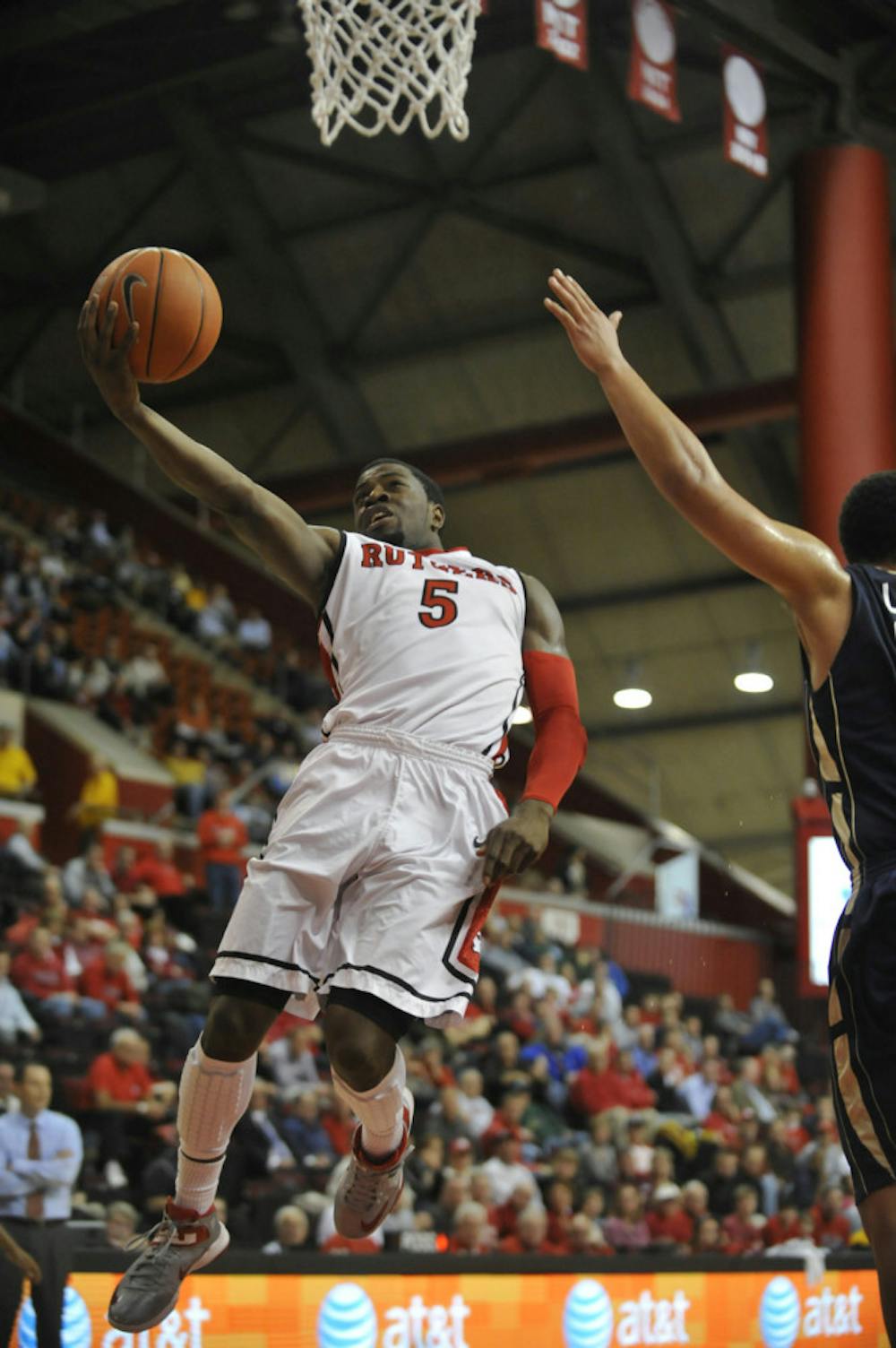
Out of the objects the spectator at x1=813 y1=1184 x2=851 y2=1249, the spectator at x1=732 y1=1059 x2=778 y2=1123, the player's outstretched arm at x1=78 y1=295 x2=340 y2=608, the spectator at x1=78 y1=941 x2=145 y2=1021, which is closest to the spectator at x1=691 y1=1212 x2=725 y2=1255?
the spectator at x1=813 y1=1184 x2=851 y2=1249

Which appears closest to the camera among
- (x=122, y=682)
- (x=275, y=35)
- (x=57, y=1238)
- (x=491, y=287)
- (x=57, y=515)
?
(x=57, y=1238)

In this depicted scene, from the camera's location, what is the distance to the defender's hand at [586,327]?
3.80 meters

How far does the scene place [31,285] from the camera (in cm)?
2345

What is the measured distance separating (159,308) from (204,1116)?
82.6 inches

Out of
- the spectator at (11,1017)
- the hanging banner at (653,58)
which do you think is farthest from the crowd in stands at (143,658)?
the hanging banner at (653,58)

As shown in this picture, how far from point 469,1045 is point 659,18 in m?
8.42

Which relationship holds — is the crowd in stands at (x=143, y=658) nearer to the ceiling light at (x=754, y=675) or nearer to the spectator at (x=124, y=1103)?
the spectator at (x=124, y=1103)

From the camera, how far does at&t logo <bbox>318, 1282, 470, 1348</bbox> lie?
737 cm

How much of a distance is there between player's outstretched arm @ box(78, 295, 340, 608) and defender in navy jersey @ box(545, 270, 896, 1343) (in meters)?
1.22

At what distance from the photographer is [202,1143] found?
4.77 meters

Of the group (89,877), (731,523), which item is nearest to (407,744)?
(731,523)

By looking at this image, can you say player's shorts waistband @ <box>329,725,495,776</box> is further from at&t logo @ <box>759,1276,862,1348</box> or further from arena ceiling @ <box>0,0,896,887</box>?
arena ceiling @ <box>0,0,896,887</box>

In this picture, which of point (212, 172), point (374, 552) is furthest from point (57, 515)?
point (374, 552)

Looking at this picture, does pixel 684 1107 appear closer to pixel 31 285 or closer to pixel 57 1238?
pixel 57 1238
